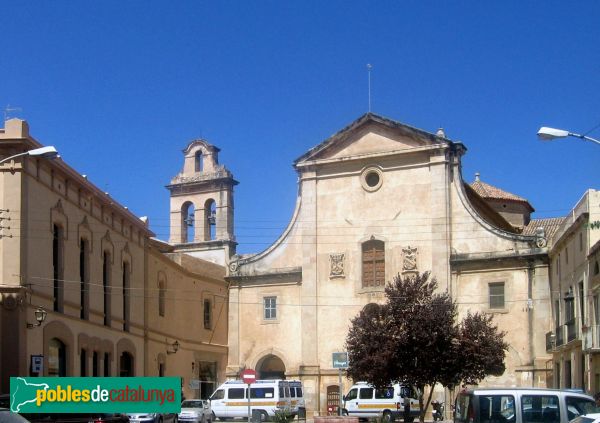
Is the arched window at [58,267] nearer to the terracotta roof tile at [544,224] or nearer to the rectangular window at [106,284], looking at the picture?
the rectangular window at [106,284]

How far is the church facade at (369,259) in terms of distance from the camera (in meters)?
46.4

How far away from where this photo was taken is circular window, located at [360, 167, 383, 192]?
49.9 metres

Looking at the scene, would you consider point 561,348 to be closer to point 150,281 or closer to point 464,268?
point 464,268

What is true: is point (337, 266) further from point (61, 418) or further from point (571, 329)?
point (61, 418)

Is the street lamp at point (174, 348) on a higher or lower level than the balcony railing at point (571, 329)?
lower

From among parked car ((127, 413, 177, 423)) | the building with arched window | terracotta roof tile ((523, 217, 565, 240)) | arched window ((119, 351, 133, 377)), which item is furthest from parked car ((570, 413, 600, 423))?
terracotta roof tile ((523, 217, 565, 240))

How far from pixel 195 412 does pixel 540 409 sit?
66.4ft

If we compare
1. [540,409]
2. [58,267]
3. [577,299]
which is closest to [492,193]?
[577,299]

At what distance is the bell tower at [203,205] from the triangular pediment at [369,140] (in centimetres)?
1230

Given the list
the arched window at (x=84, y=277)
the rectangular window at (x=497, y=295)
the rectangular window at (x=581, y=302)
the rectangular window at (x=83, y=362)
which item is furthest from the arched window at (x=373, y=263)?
the rectangular window at (x=83, y=362)

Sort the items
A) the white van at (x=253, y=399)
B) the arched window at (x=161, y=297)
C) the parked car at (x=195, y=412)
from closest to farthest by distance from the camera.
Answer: the parked car at (x=195, y=412) < the white van at (x=253, y=399) < the arched window at (x=161, y=297)

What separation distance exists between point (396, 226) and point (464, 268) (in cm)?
395

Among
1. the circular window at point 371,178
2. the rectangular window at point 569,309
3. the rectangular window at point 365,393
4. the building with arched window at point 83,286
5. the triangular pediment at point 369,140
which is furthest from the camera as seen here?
the circular window at point 371,178

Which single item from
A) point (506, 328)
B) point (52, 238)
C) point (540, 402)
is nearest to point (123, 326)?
point (52, 238)
